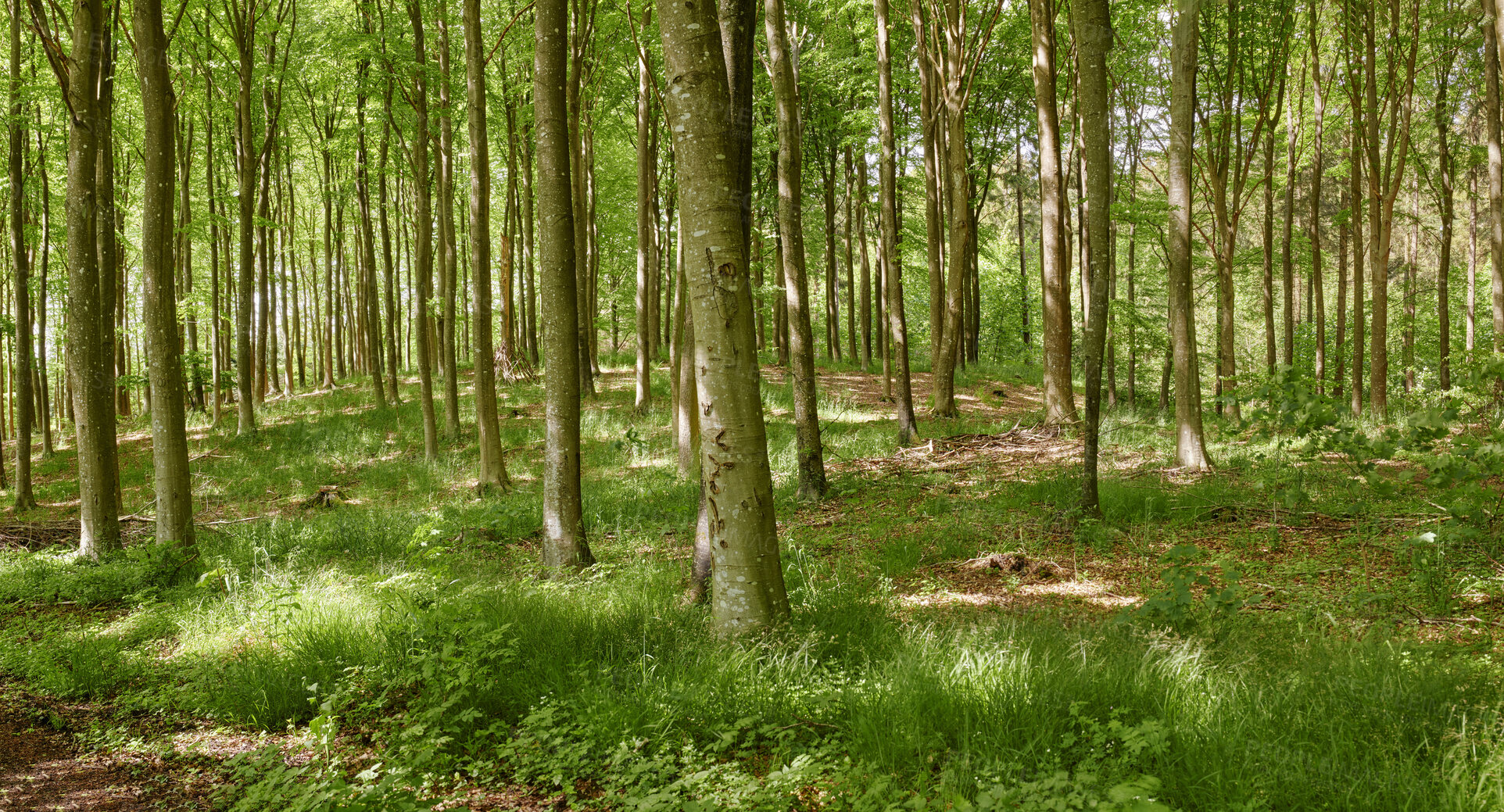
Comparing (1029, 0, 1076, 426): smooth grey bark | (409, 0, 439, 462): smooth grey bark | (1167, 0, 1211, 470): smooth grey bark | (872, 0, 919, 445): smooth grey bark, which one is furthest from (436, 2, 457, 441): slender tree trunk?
(1167, 0, 1211, 470): smooth grey bark

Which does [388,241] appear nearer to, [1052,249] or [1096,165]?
[1052,249]

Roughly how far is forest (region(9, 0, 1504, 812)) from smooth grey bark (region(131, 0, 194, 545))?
0.04m

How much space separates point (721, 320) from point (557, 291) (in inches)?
98.9

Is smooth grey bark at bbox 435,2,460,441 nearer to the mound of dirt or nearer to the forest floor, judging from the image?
the forest floor

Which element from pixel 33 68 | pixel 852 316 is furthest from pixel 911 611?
pixel 852 316

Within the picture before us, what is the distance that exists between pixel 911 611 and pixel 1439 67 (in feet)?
49.5

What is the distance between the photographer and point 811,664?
3459mm

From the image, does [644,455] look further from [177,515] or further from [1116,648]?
[1116,648]

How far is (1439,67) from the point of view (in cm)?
1251

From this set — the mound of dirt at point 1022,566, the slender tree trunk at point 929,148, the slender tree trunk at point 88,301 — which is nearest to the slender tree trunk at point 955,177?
the slender tree trunk at point 929,148

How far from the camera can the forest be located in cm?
288

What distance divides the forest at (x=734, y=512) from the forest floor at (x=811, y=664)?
30 mm

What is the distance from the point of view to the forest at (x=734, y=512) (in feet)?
9.43

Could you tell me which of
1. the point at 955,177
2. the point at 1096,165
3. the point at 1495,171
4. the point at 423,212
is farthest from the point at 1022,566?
the point at 1495,171
